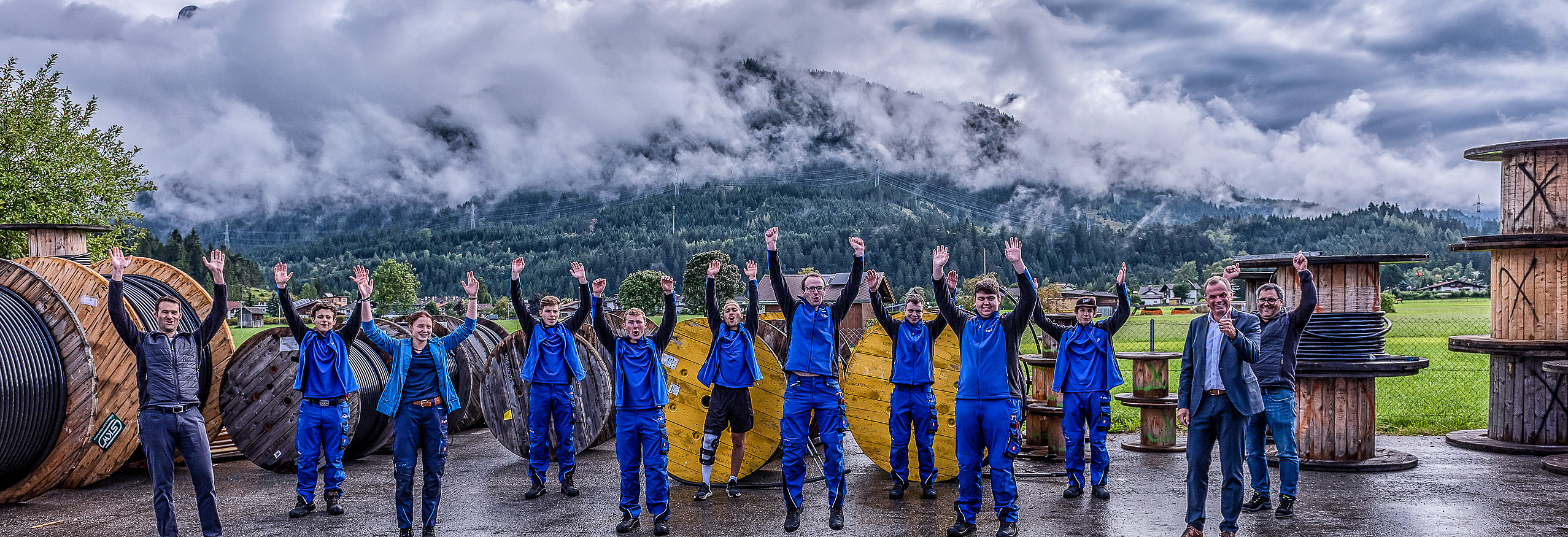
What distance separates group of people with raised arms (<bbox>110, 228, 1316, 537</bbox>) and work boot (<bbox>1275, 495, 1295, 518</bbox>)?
0.13 metres

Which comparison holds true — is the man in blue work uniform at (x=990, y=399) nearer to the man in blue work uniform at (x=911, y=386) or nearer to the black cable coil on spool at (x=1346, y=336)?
the man in blue work uniform at (x=911, y=386)

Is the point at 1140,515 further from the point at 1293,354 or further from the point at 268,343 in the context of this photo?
the point at 268,343

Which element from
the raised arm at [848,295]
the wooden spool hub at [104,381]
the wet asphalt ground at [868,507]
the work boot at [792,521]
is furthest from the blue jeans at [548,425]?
the wooden spool hub at [104,381]

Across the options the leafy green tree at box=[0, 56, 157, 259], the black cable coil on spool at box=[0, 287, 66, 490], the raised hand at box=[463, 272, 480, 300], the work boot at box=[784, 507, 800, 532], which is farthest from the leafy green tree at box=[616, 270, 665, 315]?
the work boot at box=[784, 507, 800, 532]

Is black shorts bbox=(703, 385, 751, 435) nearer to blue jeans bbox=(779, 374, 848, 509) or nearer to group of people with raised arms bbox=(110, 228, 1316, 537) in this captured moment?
group of people with raised arms bbox=(110, 228, 1316, 537)

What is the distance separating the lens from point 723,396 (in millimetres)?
9320

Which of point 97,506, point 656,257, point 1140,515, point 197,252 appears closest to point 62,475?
point 97,506

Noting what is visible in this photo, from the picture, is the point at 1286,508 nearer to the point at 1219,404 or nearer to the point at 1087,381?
the point at 1219,404

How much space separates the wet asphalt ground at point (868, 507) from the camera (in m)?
7.88

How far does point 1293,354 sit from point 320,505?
873 centimetres

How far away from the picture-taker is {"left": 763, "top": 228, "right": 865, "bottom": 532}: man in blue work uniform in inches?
315

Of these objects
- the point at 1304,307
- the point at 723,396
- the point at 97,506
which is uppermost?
the point at 1304,307

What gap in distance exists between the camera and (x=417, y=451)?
7.72 metres

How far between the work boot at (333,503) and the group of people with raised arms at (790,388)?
0.04 m
